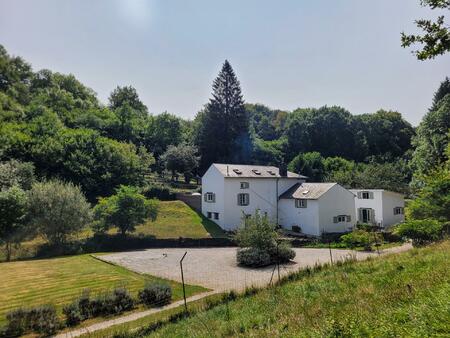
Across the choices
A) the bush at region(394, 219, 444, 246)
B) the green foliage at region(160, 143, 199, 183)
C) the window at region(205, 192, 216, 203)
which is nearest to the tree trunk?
the window at region(205, 192, 216, 203)

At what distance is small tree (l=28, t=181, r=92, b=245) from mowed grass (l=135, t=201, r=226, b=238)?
6285mm

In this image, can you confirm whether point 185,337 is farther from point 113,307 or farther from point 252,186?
point 252,186

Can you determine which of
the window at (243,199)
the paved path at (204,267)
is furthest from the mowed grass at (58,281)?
the window at (243,199)

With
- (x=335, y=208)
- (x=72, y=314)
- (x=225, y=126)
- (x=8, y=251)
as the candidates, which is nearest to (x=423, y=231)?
(x=335, y=208)

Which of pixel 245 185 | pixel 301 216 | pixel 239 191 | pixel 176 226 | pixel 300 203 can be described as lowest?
pixel 176 226

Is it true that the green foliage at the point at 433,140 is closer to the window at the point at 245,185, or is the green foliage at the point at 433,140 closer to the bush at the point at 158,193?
the window at the point at 245,185

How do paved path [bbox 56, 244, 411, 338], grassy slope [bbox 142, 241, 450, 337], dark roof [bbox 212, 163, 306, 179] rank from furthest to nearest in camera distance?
dark roof [bbox 212, 163, 306, 179] < paved path [bbox 56, 244, 411, 338] < grassy slope [bbox 142, 241, 450, 337]

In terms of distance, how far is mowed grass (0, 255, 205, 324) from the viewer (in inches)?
603

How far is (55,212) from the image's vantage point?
2741cm

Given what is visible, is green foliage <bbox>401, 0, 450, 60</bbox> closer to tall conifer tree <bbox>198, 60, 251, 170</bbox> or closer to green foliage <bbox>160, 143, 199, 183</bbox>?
green foliage <bbox>160, 143, 199, 183</bbox>

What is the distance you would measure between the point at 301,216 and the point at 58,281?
25257 millimetres

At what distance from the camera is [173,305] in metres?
14.9

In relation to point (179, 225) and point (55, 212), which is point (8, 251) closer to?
point (55, 212)

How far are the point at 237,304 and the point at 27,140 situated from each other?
39.4 meters
